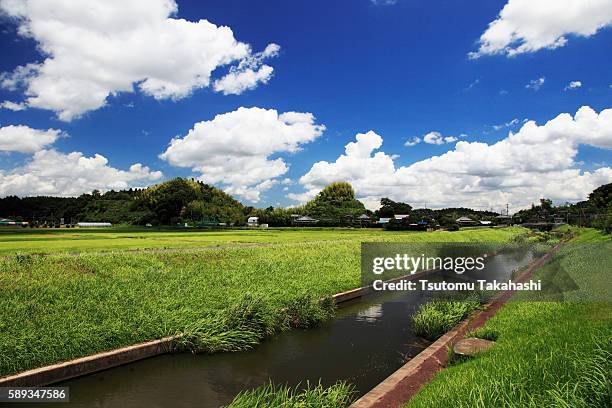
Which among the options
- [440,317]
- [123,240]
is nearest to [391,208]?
[123,240]

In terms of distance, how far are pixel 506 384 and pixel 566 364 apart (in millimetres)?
1457

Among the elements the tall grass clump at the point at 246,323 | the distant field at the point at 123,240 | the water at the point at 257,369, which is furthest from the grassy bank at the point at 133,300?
the distant field at the point at 123,240

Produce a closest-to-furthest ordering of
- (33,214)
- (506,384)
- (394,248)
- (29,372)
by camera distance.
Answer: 1. (506,384)
2. (29,372)
3. (394,248)
4. (33,214)

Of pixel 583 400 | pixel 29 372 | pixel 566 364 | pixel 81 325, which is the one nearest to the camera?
pixel 583 400

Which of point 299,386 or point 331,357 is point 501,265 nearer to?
point 331,357

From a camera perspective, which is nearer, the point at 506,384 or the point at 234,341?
the point at 506,384

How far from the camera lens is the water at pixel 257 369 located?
8.28 m

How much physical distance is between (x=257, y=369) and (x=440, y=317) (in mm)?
5400

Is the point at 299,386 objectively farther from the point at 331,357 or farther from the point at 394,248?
the point at 394,248

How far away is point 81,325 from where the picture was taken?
10438 millimetres

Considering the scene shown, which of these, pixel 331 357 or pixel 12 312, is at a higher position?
pixel 12 312

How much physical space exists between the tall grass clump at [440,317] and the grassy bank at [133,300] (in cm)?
323

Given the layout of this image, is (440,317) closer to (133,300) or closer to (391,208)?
(133,300)

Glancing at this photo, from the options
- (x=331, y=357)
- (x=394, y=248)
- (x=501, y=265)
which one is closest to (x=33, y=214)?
(x=394, y=248)
